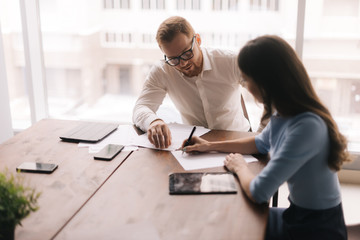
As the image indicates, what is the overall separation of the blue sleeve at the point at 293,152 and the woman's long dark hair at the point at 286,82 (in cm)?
4

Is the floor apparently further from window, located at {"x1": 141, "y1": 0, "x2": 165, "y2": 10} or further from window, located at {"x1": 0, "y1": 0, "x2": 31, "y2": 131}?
window, located at {"x1": 0, "y1": 0, "x2": 31, "y2": 131}

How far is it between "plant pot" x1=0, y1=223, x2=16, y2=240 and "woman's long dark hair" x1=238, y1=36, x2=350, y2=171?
830mm

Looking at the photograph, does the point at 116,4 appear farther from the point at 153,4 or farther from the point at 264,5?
the point at 264,5

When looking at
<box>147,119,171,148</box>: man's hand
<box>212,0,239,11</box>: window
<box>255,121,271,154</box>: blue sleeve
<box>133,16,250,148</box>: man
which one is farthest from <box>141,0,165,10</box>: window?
<box>255,121,271,154</box>: blue sleeve

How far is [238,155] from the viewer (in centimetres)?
163

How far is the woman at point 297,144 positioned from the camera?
1263 millimetres

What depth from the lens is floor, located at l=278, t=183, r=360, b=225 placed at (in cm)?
256

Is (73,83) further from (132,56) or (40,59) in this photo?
(132,56)

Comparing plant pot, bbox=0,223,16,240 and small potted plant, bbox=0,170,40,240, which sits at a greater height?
small potted plant, bbox=0,170,40,240

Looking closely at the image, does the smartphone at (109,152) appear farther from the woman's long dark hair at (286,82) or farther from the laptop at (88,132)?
the woman's long dark hair at (286,82)

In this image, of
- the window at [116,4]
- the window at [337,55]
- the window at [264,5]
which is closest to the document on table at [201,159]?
the window at [337,55]

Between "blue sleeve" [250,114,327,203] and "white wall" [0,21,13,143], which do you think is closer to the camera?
"blue sleeve" [250,114,327,203]

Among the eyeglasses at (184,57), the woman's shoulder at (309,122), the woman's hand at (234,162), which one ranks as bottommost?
the woman's hand at (234,162)

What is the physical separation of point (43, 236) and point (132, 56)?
2459mm
